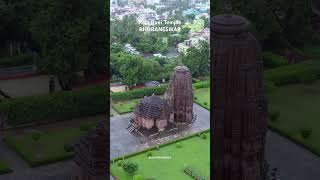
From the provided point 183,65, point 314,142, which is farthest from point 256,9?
point 183,65

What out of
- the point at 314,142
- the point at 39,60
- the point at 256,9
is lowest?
the point at 314,142

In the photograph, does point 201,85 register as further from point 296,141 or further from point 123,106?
point 296,141

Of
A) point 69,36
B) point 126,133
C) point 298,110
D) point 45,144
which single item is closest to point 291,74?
point 298,110

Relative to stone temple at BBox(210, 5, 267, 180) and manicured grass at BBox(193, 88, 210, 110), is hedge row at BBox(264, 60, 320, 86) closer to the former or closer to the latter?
manicured grass at BBox(193, 88, 210, 110)

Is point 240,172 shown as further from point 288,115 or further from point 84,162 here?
point 288,115

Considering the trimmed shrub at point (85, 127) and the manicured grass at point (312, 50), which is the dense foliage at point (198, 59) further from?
the manicured grass at point (312, 50)
